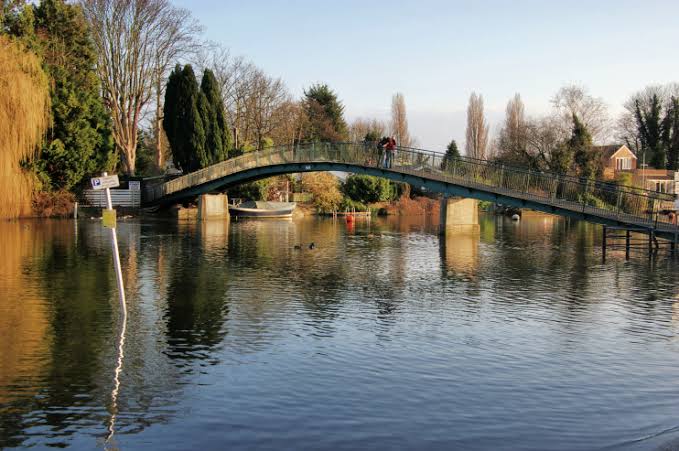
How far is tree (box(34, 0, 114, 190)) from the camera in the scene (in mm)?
48594

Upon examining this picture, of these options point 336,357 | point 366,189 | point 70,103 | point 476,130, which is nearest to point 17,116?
point 70,103

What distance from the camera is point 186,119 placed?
54.8 meters

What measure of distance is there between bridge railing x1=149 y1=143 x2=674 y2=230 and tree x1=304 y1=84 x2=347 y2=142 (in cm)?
4092

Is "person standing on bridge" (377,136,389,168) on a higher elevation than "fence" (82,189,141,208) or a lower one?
higher

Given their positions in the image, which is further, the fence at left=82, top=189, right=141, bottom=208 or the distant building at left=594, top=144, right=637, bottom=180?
the distant building at left=594, top=144, right=637, bottom=180

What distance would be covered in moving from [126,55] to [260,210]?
15.4 meters

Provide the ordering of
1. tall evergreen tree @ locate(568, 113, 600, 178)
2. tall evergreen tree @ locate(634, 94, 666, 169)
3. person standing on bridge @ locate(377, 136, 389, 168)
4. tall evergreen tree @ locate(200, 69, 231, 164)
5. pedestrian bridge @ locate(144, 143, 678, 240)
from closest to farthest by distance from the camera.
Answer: pedestrian bridge @ locate(144, 143, 678, 240) < person standing on bridge @ locate(377, 136, 389, 168) < tall evergreen tree @ locate(200, 69, 231, 164) < tall evergreen tree @ locate(568, 113, 600, 178) < tall evergreen tree @ locate(634, 94, 666, 169)

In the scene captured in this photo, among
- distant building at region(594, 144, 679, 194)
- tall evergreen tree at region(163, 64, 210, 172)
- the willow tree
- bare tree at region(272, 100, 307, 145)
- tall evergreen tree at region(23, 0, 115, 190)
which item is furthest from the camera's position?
distant building at region(594, 144, 679, 194)

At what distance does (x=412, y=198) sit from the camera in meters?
78.1

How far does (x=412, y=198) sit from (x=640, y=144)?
46268 mm

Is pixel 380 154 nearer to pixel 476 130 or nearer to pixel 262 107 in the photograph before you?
pixel 262 107

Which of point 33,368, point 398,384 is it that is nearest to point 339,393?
point 398,384

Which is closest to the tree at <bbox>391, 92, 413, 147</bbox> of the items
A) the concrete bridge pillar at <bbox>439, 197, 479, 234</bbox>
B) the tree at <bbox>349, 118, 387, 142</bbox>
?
the tree at <bbox>349, 118, 387, 142</bbox>

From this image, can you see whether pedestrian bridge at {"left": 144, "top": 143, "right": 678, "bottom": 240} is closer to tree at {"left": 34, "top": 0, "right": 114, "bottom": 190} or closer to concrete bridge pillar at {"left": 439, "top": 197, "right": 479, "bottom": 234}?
concrete bridge pillar at {"left": 439, "top": 197, "right": 479, "bottom": 234}
